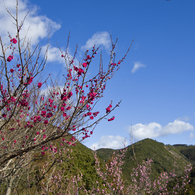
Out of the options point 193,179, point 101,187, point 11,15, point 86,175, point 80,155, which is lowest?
point 193,179

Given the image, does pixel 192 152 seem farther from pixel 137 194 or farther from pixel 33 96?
pixel 33 96

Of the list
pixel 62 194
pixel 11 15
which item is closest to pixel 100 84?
pixel 11 15

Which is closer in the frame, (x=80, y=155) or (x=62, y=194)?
(x=62, y=194)

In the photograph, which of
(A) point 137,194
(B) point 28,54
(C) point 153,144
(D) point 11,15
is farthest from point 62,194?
(C) point 153,144

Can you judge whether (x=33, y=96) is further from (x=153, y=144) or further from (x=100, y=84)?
(x=153, y=144)

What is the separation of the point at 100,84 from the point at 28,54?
161 centimetres

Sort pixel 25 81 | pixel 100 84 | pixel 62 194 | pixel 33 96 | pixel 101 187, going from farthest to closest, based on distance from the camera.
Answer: pixel 101 187 → pixel 62 194 → pixel 33 96 → pixel 100 84 → pixel 25 81

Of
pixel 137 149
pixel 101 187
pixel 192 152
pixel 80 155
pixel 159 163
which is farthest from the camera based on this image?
pixel 192 152

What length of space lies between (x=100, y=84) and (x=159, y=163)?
5041 centimetres

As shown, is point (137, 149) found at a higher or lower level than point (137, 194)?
higher

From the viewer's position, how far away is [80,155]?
13.5 m

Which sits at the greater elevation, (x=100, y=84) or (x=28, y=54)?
(x=28, y=54)

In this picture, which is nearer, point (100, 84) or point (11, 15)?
point (11, 15)

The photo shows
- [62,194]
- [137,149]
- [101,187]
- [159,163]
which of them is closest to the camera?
[62,194]
